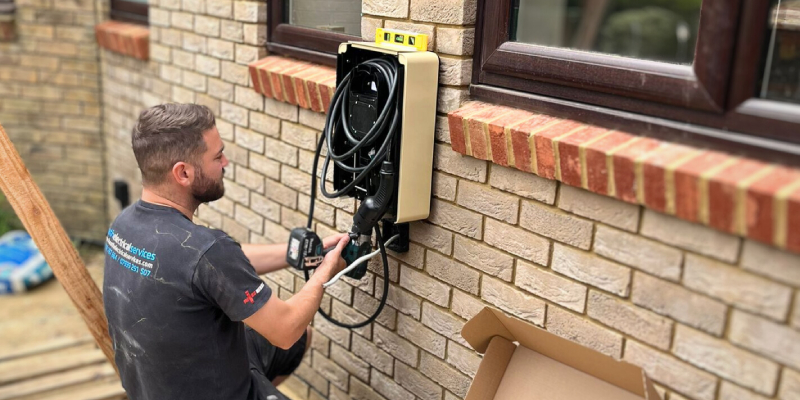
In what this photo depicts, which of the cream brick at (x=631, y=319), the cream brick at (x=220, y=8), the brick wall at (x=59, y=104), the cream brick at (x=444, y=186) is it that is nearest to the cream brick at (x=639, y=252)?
the cream brick at (x=631, y=319)

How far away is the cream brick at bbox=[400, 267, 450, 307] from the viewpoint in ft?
8.63

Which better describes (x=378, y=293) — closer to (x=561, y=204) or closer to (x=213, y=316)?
(x=213, y=316)

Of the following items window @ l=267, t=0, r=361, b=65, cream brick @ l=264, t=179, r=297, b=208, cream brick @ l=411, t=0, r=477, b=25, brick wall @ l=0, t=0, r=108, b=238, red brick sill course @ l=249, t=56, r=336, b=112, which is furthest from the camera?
brick wall @ l=0, t=0, r=108, b=238

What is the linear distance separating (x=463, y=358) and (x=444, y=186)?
60cm

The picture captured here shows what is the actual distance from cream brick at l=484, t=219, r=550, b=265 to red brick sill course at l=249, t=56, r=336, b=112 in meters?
0.91

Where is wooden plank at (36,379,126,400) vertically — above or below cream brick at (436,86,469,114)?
below

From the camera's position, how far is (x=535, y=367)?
221cm

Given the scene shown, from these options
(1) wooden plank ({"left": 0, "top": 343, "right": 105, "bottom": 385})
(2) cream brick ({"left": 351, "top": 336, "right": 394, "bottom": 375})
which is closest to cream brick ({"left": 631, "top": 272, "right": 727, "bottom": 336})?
(2) cream brick ({"left": 351, "top": 336, "right": 394, "bottom": 375})

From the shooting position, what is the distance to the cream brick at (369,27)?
277cm

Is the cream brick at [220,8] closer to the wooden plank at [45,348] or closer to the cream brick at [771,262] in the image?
the wooden plank at [45,348]

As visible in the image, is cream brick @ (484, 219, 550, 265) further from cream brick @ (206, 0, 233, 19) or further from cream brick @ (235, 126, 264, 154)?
cream brick @ (206, 0, 233, 19)

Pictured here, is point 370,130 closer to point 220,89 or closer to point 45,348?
point 220,89

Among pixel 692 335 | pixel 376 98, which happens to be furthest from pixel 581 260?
pixel 376 98

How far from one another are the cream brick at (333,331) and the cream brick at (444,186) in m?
0.90
